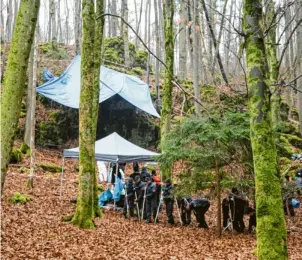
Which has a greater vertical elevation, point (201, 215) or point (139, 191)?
point (139, 191)

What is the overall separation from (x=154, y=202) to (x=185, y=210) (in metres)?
0.93

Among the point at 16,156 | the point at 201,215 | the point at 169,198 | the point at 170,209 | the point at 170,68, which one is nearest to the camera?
the point at 201,215

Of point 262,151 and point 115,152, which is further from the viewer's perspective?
point 115,152

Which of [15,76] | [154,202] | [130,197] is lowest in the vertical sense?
[154,202]

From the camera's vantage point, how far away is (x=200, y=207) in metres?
10.3

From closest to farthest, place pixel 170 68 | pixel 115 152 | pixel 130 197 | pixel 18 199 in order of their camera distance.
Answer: pixel 18 199 → pixel 130 197 → pixel 115 152 → pixel 170 68

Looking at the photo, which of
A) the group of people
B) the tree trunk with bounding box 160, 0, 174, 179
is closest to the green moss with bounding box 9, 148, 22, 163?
the group of people

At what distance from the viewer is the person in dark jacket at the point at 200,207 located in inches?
403

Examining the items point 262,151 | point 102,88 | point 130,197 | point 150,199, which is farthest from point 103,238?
point 102,88

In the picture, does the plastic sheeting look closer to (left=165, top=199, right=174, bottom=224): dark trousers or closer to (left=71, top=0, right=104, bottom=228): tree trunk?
(left=165, top=199, right=174, bottom=224): dark trousers

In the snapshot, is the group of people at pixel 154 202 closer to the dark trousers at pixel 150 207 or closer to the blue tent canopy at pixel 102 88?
the dark trousers at pixel 150 207

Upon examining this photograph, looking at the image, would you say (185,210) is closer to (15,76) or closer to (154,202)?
(154,202)

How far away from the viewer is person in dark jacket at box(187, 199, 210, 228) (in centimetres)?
1023

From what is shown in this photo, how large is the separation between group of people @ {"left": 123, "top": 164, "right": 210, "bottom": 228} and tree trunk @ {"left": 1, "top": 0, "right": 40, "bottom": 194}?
20.0ft
